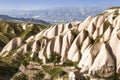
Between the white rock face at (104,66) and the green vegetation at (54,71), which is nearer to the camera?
the white rock face at (104,66)

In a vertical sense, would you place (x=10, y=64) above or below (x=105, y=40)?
below

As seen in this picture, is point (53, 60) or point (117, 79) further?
point (53, 60)

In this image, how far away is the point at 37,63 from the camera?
196 m

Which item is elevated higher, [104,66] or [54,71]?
[104,66]

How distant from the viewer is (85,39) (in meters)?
198

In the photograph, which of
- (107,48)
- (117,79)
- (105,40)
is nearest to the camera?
(117,79)

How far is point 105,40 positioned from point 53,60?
36.2 metres

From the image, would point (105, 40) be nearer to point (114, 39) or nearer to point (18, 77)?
point (114, 39)

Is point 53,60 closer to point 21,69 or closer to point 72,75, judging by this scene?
point 21,69

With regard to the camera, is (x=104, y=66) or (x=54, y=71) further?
(x=54, y=71)

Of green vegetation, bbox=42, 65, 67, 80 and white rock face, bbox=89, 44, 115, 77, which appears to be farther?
green vegetation, bbox=42, 65, 67, 80

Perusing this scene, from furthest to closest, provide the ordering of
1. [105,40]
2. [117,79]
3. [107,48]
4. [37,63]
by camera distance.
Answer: [37,63]
[105,40]
[107,48]
[117,79]

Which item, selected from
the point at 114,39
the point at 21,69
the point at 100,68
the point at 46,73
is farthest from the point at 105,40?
the point at 21,69

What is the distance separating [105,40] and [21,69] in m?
53.9
